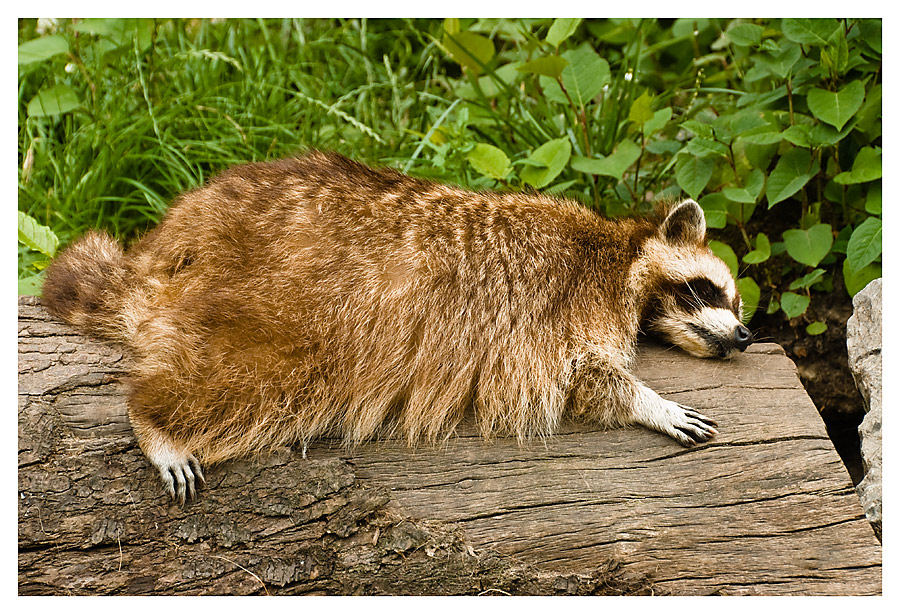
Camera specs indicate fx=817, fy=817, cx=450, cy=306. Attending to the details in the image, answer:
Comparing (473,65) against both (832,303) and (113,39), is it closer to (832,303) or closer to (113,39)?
(113,39)

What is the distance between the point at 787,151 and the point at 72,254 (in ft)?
13.1

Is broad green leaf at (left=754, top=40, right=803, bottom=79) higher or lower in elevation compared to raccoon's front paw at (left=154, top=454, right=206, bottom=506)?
higher

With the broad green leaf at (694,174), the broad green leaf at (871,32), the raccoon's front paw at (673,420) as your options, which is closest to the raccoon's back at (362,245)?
the raccoon's front paw at (673,420)

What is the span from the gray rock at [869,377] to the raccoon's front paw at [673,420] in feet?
3.05

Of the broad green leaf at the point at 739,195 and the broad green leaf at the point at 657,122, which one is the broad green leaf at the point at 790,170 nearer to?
the broad green leaf at the point at 739,195

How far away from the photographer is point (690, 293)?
4023 millimetres

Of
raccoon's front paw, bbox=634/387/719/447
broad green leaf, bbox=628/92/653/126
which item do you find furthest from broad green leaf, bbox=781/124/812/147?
raccoon's front paw, bbox=634/387/719/447

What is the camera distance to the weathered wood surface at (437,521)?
3279mm

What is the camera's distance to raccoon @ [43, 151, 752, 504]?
3422mm

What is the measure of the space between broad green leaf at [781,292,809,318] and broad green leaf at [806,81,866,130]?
0.99 meters

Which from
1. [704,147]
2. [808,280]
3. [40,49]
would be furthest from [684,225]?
[40,49]

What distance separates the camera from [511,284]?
3.74 metres

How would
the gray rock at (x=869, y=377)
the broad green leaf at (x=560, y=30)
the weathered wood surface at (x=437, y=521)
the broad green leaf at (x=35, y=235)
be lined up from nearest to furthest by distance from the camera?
the weathered wood surface at (x=437, y=521) < the gray rock at (x=869, y=377) < the broad green leaf at (x=35, y=235) < the broad green leaf at (x=560, y=30)

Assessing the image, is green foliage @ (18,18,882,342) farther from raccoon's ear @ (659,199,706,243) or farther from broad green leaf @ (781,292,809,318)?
raccoon's ear @ (659,199,706,243)
